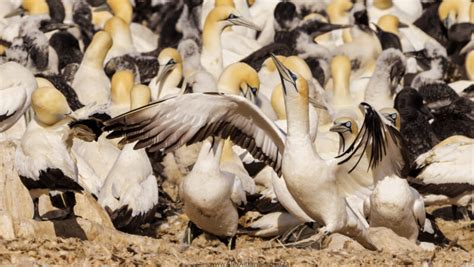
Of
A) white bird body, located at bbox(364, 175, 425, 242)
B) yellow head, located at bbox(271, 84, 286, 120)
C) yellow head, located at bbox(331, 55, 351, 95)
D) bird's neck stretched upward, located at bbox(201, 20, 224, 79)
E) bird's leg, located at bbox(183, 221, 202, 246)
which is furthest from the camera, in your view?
bird's neck stretched upward, located at bbox(201, 20, 224, 79)

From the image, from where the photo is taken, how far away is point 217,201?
13.5 meters

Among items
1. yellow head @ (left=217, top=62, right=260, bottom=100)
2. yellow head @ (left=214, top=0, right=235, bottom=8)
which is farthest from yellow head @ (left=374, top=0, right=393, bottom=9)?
yellow head @ (left=217, top=62, right=260, bottom=100)

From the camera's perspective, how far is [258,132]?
12961mm

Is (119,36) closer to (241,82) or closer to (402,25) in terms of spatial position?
(402,25)

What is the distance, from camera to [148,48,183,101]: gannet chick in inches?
755

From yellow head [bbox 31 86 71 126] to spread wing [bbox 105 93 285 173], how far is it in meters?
1.14

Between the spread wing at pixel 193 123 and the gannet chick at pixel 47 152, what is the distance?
2.03ft

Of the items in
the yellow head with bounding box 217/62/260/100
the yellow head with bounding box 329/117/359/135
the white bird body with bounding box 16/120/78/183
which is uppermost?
the white bird body with bounding box 16/120/78/183

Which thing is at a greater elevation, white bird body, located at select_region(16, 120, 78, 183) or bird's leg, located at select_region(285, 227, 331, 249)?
white bird body, located at select_region(16, 120, 78, 183)

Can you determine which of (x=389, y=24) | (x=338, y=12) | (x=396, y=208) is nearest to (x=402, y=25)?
(x=389, y=24)

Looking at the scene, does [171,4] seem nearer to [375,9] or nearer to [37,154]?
[375,9]

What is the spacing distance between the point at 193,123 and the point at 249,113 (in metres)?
0.55

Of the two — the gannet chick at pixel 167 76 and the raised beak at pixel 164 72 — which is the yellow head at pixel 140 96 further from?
the raised beak at pixel 164 72

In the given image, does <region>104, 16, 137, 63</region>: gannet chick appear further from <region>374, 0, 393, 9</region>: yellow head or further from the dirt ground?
the dirt ground
